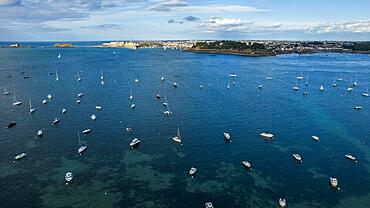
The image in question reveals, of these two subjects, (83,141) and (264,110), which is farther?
(264,110)

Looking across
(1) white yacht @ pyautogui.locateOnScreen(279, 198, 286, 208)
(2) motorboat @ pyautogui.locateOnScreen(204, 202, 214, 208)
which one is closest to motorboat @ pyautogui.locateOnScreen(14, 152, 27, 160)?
(2) motorboat @ pyautogui.locateOnScreen(204, 202, 214, 208)

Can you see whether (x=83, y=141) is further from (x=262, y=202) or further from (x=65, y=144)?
(x=262, y=202)

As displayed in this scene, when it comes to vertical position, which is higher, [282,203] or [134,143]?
[134,143]

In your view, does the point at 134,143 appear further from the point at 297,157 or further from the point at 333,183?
the point at 333,183

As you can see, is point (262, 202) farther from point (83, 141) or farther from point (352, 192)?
point (83, 141)

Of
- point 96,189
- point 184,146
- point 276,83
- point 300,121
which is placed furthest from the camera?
point 276,83

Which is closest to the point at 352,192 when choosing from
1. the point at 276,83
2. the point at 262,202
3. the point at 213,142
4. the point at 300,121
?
the point at 262,202

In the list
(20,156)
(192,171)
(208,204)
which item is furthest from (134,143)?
(208,204)

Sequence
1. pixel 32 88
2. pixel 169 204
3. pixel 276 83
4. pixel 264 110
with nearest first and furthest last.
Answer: pixel 169 204 < pixel 264 110 < pixel 32 88 < pixel 276 83

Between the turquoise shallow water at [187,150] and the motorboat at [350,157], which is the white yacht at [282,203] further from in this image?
A: the motorboat at [350,157]

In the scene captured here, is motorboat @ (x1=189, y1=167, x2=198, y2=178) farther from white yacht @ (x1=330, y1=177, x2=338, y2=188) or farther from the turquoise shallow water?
white yacht @ (x1=330, y1=177, x2=338, y2=188)
